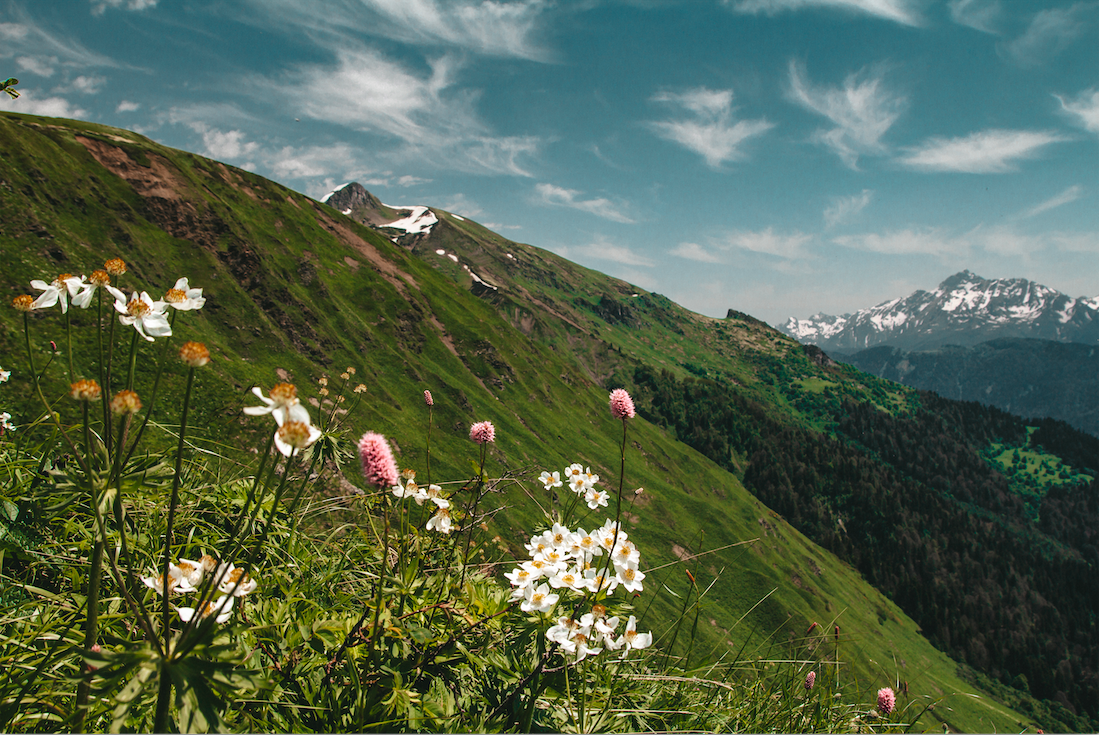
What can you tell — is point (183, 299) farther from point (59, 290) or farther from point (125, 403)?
point (125, 403)

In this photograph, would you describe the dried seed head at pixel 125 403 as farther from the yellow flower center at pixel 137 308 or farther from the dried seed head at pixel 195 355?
the yellow flower center at pixel 137 308

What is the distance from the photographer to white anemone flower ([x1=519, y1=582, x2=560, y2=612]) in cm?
312

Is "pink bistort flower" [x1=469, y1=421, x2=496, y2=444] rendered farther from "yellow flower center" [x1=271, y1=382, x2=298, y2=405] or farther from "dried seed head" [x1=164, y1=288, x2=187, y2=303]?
"dried seed head" [x1=164, y1=288, x2=187, y2=303]

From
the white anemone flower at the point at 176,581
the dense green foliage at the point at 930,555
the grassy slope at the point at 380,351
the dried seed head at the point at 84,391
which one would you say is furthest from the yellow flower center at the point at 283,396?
the dense green foliage at the point at 930,555

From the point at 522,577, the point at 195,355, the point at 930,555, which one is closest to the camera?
the point at 195,355

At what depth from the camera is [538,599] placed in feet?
10.7

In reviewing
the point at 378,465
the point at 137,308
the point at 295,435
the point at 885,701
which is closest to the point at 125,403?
the point at 295,435

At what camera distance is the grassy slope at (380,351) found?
2703cm

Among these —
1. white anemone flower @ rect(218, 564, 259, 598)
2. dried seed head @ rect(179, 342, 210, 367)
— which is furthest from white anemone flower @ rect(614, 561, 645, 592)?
dried seed head @ rect(179, 342, 210, 367)

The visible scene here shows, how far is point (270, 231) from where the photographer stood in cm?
7238

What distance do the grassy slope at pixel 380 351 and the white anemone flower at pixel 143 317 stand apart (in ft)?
9.81

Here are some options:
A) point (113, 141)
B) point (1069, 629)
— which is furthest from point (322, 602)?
point (1069, 629)

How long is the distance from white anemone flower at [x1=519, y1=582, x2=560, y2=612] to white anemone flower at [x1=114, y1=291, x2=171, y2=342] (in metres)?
2.59

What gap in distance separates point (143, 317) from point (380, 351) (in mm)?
65893
